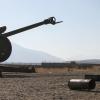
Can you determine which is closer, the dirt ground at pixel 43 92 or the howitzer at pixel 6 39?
the dirt ground at pixel 43 92

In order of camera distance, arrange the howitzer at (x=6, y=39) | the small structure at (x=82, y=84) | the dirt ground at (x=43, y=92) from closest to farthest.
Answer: the dirt ground at (x=43, y=92) < the small structure at (x=82, y=84) < the howitzer at (x=6, y=39)

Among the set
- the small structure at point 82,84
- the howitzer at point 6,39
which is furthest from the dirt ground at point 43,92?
the howitzer at point 6,39

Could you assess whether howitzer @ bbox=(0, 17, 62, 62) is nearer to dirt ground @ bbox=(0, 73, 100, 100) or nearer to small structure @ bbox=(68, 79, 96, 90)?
dirt ground @ bbox=(0, 73, 100, 100)

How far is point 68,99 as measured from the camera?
54.8ft

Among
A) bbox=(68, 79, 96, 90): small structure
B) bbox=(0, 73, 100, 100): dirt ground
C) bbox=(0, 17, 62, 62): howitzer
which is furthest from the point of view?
bbox=(0, 17, 62, 62): howitzer

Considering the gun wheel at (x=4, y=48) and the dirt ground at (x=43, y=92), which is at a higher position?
the gun wheel at (x=4, y=48)

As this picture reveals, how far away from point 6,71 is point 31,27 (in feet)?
50.0

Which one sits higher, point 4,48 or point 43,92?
point 4,48

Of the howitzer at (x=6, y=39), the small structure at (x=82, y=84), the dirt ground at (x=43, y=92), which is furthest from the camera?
the howitzer at (x=6, y=39)

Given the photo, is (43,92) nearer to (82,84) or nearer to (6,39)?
(82,84)

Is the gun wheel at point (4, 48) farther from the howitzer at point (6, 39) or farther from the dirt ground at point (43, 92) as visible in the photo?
the dirt ground at point (43, 92)

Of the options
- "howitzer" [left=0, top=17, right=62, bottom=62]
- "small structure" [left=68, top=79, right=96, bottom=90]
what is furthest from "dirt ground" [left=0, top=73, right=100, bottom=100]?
"howitzer" [left=0, top=17, right=62, bottom=62]

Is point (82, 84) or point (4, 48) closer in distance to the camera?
point (82, 84)

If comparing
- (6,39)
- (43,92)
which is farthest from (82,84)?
(6,39)
